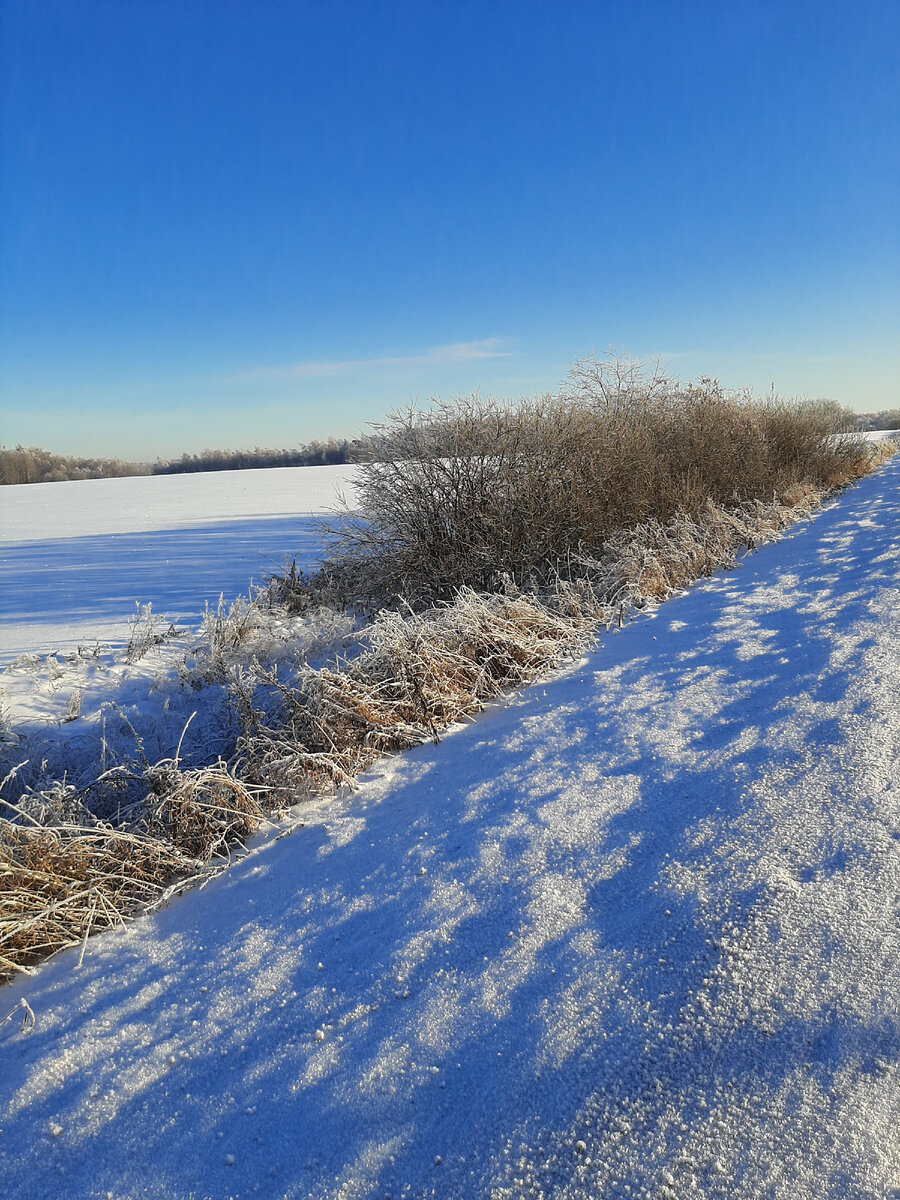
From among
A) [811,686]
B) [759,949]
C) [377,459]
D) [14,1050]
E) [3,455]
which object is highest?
[3,455]

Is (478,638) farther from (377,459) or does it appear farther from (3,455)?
(3,455)

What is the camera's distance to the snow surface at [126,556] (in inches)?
297

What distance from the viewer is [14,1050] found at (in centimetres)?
230

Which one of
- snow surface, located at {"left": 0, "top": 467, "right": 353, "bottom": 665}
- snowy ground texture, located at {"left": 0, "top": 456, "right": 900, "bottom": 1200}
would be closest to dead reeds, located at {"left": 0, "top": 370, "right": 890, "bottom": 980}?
snowy ground texture, located at {"left": 0, "top": 456, "right": 900, "bottom": 1200}

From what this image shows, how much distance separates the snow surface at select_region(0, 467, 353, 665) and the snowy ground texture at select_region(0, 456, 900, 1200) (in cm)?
449

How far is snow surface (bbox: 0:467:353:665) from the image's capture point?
7531 millimetres

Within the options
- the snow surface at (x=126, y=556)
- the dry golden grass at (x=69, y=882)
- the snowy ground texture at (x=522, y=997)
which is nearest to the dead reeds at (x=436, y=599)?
the dry golden grass at (x=69, y=882)

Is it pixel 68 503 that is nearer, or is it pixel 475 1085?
pixel 475 1085

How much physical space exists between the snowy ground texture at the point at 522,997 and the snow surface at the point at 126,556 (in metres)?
4.49

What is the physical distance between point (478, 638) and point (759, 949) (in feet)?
10.3

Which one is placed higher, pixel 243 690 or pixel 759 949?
pixel 243 690

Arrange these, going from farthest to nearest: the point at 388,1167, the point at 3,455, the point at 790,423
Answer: the point at 3,455
the point at 790,423
the point at 388,1167

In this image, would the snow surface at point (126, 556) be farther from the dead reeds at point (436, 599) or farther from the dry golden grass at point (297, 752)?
the dry golden grass at point (297, 752)

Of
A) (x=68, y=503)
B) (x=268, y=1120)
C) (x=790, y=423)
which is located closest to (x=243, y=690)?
(x=268, y=1120)
